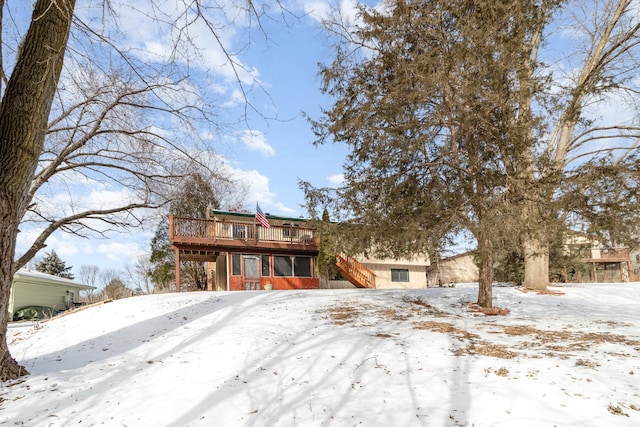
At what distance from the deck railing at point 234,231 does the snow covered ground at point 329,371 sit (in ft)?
25.6

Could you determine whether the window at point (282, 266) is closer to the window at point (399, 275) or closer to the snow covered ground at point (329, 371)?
the window at point (399, 275)

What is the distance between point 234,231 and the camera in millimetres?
19234

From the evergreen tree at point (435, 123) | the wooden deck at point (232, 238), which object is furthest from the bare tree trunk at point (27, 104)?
the wooden deck at point (232, 238)

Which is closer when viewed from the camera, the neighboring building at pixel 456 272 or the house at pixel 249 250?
the house at pixel 249 250

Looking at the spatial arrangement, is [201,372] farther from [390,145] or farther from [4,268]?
[390,145]

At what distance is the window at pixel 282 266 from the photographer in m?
20.0

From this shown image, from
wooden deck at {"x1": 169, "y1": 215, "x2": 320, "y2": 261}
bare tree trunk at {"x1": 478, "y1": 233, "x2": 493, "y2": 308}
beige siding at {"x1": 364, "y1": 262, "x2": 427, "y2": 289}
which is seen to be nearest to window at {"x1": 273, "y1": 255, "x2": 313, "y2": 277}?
wooden deck at {"x1": 169, "y1": 215, "x2": 320, "y2": 261}

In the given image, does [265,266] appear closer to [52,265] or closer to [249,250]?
[249,250]

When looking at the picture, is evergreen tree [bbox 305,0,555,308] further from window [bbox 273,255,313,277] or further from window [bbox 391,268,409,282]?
window [bbox 391,268,409,282]

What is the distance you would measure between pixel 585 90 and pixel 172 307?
1192 centimetres

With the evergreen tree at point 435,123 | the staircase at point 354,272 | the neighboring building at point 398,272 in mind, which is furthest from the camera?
the neighboring building at point 398,272

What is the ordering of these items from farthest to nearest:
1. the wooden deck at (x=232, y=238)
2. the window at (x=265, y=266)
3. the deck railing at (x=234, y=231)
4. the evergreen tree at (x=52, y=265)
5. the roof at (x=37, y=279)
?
the evergreen tree at (x=52, y=265) → the roof at (x=37, y=279) → the window at (x=265, y=266) → the wooden deck at (x=232, y=238) → the deck railing at (x=234, y=231)

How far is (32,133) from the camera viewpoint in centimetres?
445

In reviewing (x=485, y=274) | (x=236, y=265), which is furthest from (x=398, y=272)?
(x=485, y=274)
